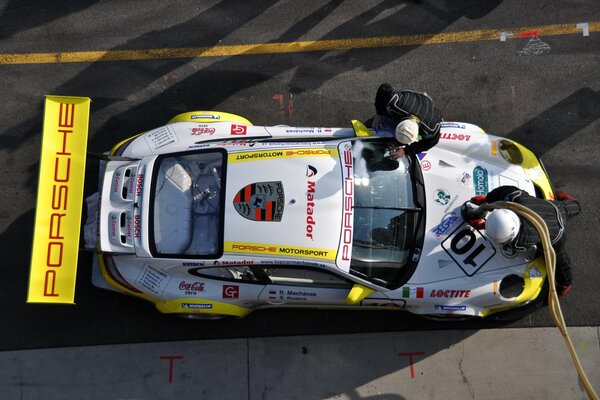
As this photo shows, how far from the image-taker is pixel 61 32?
20.4 ft

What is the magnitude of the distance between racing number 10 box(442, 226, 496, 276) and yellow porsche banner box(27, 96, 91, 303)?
129 inches

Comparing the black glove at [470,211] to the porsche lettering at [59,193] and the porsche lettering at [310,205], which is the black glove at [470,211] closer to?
the porsche lettering at [310,205]

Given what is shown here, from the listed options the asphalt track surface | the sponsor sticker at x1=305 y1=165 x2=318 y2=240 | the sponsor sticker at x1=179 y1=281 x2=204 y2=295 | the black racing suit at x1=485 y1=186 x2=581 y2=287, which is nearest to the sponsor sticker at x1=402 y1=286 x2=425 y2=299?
the black racing suit at x1=485 y1=186 x2=581 y2=287

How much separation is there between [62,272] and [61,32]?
352cm

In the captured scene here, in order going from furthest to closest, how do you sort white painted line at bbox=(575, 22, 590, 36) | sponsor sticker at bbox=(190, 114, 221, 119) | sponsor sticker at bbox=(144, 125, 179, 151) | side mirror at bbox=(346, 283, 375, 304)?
white painted line at bbox=(575, 22, 590, 36), sponsor sticker at bbox=(190, 114, 221, 119), sponsor sticker at bbox=(144, 125, 179, 151), side mirror at bbox=(346, 283, 375, 304)

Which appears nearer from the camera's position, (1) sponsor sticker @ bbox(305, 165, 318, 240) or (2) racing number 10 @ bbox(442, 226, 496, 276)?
(1) sponsor sticker @ bbox(305, 165, 318, 240)

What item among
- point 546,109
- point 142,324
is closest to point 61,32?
point 142,324

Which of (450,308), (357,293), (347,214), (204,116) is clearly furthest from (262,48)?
(450,308)

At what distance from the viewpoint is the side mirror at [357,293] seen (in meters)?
4.36

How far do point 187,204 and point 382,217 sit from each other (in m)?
1.78

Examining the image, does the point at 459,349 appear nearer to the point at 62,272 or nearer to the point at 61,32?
the point at 62,272

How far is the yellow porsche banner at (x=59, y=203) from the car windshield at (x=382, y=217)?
2.38 metres

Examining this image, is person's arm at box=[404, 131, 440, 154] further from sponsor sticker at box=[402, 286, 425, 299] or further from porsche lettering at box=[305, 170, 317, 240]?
sponsor sticker at box=[402, 286, 425, 299]

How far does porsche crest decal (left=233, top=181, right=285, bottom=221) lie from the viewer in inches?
171
